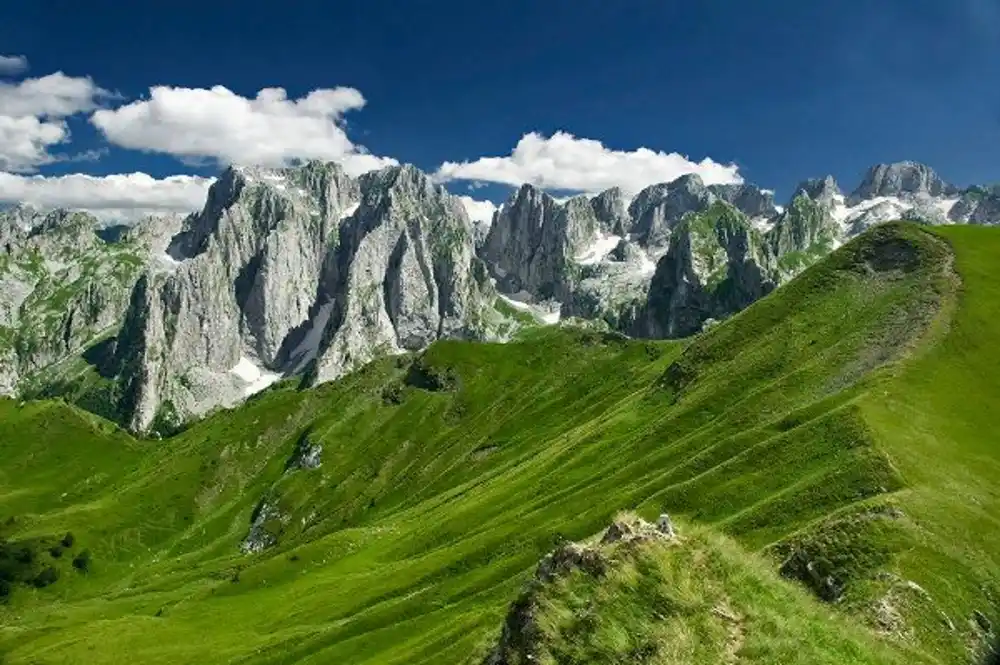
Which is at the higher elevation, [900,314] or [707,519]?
[900,314]

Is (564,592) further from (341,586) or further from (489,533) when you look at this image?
(341,586)

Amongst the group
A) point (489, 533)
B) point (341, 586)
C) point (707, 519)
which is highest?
point (707, 519)

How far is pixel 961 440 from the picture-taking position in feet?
297

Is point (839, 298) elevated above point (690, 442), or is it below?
above

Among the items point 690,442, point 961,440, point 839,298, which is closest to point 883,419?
point 961,440

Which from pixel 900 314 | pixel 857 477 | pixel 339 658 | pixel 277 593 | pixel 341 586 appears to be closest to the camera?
pixel 857 477

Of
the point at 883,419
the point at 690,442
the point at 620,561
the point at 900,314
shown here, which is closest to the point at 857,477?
the point at 883,419

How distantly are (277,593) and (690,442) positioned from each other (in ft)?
350

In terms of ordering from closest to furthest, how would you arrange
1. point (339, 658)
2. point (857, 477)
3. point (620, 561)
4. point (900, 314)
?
point (620, 561)
point (857, 477)
point (339, 658)
point (900, 314)

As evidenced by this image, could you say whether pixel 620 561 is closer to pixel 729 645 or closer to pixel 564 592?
pixel 564 592

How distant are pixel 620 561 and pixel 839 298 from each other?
481ft

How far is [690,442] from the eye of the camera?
133 metres

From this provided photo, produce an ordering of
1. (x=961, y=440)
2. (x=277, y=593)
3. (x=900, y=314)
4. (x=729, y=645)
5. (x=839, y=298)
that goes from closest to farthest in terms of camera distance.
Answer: (x=729, y=645)
(x=961, y=440)
(x=900, y=314)
(x=839, y=298)
(x=277, y=593)

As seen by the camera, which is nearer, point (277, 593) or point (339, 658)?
point (339, 658)
